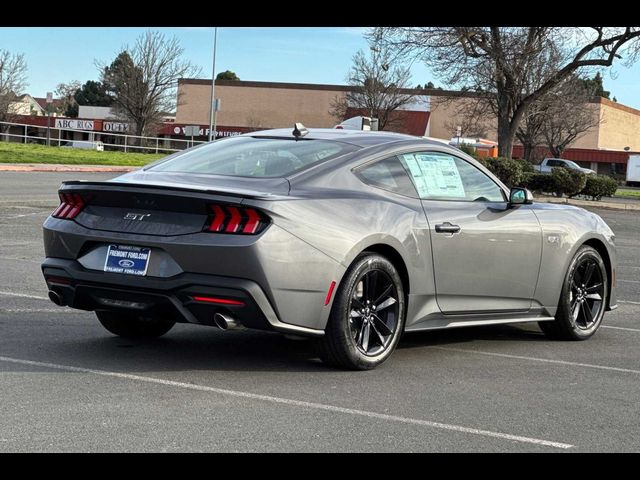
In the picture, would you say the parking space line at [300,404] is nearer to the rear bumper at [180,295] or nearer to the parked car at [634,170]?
the rear bumper at [180,295]

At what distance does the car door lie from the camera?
6.79m

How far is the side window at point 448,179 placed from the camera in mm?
6910

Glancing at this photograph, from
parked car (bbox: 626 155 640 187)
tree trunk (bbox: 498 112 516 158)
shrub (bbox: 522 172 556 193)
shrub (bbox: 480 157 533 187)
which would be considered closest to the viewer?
shrub (bbox: 480 157 533 187)

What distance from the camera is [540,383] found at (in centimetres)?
623

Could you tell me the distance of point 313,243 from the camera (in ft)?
19.2

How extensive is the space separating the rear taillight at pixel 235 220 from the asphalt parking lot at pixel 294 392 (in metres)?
0.88

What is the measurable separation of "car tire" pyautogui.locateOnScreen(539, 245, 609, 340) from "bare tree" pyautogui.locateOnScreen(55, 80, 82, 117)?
356 feet

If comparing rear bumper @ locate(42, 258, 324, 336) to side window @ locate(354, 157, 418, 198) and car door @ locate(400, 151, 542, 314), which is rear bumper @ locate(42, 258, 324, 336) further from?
car door @ locate(400, 151, 542, 314)

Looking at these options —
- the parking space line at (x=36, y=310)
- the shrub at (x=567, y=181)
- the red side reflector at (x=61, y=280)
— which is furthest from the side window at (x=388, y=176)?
the shrub at (x=567, y=181)

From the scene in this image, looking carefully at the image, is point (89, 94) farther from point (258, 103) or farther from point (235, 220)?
point (235, 220)

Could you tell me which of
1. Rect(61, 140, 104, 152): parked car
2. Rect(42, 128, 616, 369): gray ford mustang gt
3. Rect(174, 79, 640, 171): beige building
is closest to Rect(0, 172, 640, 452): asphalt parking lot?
Rect(42, 128, 616, 369): gray ford mustang gt

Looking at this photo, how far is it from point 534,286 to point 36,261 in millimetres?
5927

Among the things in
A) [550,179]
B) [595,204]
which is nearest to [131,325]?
[550,179]

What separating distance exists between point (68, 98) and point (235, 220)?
11334 cm
